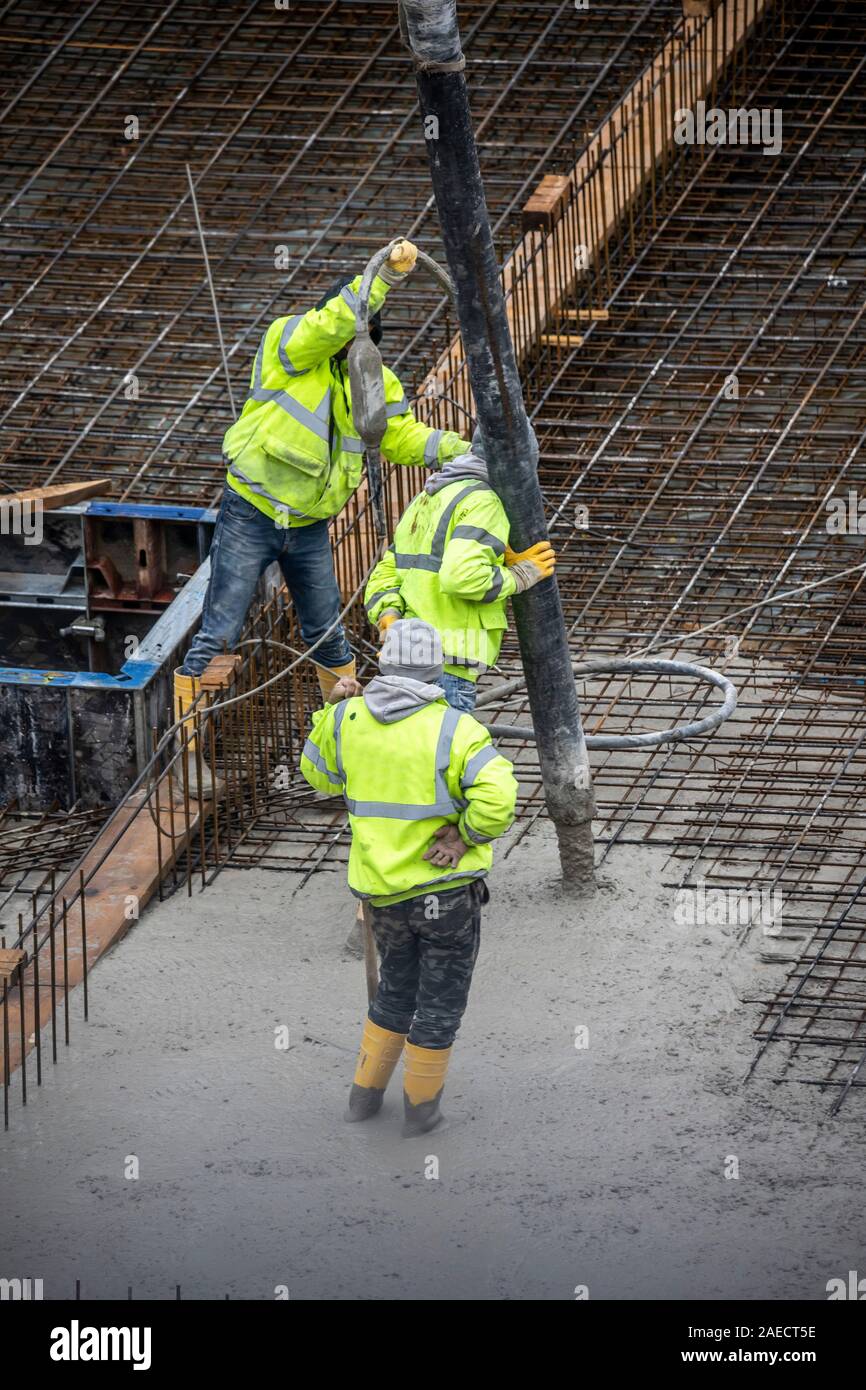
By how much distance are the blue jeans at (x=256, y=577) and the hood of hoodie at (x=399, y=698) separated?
8.41ft

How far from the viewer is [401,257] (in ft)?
33.5

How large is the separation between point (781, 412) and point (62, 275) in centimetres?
529

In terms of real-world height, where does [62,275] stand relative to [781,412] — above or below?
above

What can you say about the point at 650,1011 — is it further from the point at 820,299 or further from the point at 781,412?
the point at 820,299

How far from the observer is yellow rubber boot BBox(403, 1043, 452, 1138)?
29.3 ft

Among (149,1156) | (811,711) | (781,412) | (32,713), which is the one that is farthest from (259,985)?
(781,412)

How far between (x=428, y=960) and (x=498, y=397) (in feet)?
8.13

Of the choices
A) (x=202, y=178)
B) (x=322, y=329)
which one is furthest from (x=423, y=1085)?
(x=202, y=178)

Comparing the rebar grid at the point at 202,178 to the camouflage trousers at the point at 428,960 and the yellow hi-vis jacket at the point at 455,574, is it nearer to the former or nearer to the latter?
the yellow hi-vis jacket at the point at 455,574

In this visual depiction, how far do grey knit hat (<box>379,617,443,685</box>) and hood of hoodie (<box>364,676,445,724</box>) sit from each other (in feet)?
0.14

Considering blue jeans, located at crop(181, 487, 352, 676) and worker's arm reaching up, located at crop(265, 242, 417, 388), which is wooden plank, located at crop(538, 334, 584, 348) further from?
worker's arm reaching up, located at crop(265, 242, 417, 388)

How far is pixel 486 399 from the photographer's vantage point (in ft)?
32.7

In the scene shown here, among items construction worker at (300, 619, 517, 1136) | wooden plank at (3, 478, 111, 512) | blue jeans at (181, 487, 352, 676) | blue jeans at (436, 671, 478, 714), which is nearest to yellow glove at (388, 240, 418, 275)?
blue jeans at (181, 487, 352, 676)

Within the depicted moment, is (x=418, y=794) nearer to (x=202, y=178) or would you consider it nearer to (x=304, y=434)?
(x=304, y=434)
